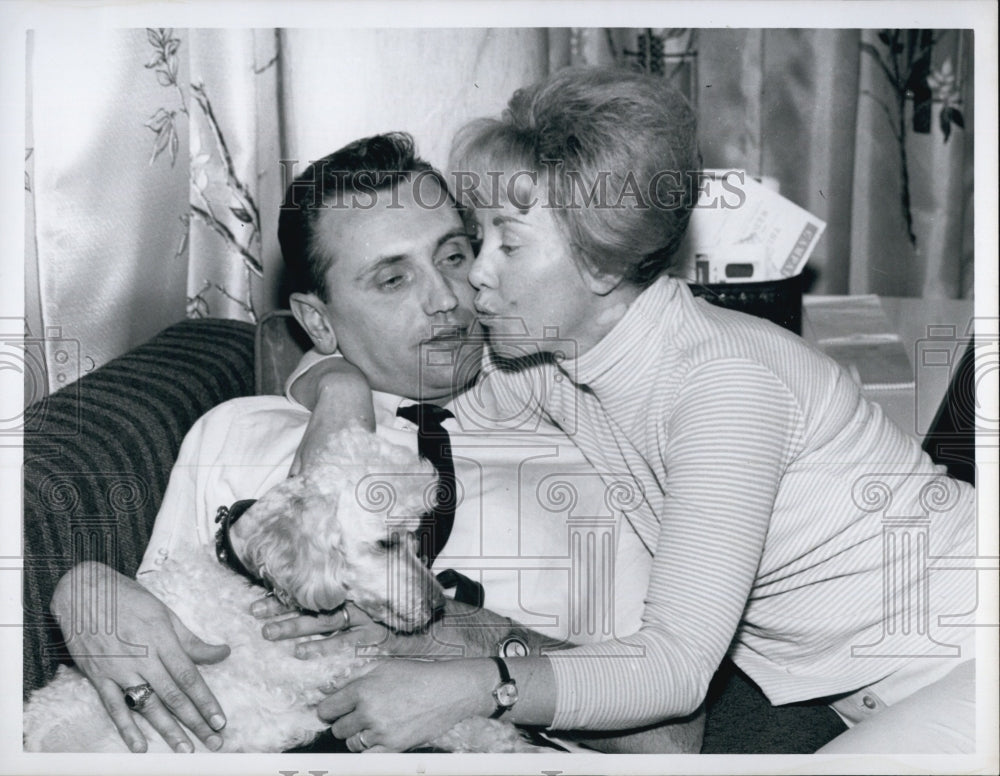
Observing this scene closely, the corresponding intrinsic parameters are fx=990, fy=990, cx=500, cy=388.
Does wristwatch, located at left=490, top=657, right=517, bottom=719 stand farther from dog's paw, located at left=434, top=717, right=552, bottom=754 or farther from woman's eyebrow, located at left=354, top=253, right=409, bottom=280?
woman's eyebrow, located at left=354, top=253, right=409, bottom=280

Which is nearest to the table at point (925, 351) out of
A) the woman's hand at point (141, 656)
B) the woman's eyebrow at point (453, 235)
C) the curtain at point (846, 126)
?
the curtain at point (846, 126)

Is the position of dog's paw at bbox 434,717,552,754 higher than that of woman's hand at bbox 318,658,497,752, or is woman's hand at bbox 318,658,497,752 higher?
woman's hand at bbox 318,658,497,752

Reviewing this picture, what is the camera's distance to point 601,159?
1.17 m

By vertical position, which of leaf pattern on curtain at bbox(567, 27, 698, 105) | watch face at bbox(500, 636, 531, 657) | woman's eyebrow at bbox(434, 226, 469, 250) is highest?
leaf pattern on curtain at bbox(567, 27, 698, 105)

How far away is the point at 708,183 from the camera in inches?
51.1

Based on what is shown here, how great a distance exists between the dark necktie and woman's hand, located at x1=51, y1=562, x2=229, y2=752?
11.2 inches

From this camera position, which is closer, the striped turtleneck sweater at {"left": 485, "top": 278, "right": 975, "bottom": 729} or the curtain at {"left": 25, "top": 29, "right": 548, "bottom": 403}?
the striped turtleneck sweater at {"left": 485, "top": 278, "right": 975, "bottom": 729}

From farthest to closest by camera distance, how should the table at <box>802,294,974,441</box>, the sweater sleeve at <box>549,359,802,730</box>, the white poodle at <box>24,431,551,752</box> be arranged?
the table at <box>802,294,974,441</box> → the white poodle at <box>24,431,551,752</box> → the sweater sleeve at <box>549,359,802,730</box>

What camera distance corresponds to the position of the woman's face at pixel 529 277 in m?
1.21

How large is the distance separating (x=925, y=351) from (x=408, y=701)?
83 cm

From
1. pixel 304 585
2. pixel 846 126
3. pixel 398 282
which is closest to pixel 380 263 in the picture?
pixel 398 282

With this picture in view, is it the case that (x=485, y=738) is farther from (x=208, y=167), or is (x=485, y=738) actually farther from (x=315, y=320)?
(x=208, y=167)

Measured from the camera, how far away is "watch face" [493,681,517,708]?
117cm

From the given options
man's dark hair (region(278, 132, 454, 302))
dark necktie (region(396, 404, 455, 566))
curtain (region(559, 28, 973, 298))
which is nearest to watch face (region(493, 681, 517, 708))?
dark necktie (region(396, 404, 455, 566))
